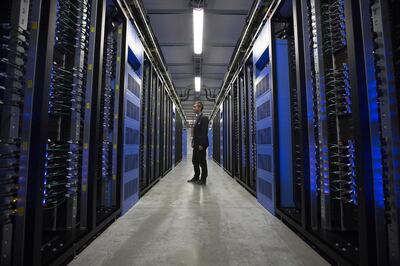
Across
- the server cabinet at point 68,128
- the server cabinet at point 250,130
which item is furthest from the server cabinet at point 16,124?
the server cabinet at point 250,130

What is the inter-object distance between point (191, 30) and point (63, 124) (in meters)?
4.93

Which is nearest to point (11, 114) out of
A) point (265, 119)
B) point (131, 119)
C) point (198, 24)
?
point (131, 119)

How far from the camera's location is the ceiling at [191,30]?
484 cm

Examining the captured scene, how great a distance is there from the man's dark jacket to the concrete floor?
189 centimetres

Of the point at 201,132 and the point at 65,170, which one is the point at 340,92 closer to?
the point at 65,170

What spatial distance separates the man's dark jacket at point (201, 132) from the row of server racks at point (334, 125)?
167 cm

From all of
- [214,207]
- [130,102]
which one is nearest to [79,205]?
[130,102]

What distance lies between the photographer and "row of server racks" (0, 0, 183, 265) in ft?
3.90

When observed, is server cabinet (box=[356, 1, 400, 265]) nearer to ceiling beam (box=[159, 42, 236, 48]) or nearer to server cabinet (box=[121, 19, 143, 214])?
server cabinet (box=[121, 19, 143, 214])

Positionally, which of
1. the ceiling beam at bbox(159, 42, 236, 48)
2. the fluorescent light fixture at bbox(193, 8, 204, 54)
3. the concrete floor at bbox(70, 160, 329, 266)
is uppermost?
the ceiling beam at bbox(159, 42, 236, 48)

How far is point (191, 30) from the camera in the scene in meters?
5.77

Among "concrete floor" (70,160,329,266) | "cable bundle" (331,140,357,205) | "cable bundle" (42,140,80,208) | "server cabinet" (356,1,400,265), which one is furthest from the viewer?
"cable bundle" (42,140,80,208)

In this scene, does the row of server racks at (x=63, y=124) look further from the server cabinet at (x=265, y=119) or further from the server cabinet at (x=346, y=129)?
the server cabinet at (x=346, y=129)

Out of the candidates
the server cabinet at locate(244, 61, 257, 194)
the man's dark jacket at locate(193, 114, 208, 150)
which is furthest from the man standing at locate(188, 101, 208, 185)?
the server cabinet at locate(244, 61, 257, 194)
